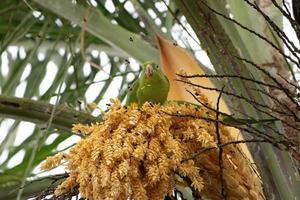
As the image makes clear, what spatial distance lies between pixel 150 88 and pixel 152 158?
221mm

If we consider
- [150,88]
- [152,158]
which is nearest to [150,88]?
[150,88]

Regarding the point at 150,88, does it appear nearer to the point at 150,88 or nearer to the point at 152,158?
the point at 150,88

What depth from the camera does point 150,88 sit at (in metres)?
0.97

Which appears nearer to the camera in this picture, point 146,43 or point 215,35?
point 215,35

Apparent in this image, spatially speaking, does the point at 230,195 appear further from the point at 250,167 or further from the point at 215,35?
the point at 215,35

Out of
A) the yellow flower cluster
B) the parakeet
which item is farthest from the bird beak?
the yellow flower cluster

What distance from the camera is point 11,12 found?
1605mm

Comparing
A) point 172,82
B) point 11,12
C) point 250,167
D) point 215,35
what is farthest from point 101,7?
point 250,167

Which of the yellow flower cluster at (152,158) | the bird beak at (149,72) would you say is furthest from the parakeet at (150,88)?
the yellow flower cluster at (152,158)

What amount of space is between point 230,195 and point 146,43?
21.3 inches

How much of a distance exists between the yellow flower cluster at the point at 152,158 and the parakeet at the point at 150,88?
124mm

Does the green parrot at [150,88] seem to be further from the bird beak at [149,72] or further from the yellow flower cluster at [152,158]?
the yellow flower cluster at [152,158]

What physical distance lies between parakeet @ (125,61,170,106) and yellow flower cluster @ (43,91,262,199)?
124mm

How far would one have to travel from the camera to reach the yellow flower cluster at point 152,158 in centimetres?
76
